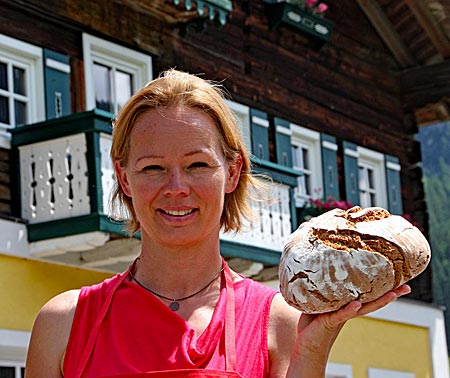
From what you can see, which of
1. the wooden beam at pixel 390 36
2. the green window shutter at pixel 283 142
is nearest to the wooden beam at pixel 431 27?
the wooden beam at pixel 390 36

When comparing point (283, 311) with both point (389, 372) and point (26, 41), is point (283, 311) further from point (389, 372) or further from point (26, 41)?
point (389, 372)

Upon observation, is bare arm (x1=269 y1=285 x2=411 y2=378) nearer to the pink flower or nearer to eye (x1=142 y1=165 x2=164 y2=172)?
eye (x1=142 y1=165 x2=164 y2=172)

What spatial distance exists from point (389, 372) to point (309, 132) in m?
2.86

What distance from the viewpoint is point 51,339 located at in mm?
3043

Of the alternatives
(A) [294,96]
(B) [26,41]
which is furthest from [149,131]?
(A) [294,96]

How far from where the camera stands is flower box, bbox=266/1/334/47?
610 inches

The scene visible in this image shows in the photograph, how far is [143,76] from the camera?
1314cm

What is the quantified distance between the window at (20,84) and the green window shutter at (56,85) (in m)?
0.05

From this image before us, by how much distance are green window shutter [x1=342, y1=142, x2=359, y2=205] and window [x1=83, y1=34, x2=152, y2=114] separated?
404cm

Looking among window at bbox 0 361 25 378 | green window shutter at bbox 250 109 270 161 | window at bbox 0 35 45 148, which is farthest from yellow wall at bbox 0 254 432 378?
green window shutter at bbox 250 109 270 161

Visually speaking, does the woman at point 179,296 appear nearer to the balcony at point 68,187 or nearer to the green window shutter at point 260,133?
the balcony at point 68,187

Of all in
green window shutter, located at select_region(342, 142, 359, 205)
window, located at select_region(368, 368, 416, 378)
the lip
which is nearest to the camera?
the lip

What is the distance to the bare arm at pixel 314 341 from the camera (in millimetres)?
2867

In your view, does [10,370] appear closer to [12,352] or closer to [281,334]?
[12,352]
